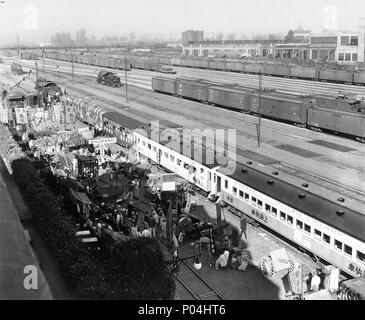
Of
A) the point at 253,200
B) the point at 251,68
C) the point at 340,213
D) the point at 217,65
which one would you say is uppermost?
the point at 217,65

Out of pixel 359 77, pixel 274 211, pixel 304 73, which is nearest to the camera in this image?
pixel 274 211

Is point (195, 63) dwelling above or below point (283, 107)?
above

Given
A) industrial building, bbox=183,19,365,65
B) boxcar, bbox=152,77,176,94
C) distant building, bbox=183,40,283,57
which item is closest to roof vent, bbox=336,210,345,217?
boxcar, bbox=152,77,176,94

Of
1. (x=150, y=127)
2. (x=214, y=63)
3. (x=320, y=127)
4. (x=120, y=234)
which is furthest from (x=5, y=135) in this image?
(x=214, y=63)

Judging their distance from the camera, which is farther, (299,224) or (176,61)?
(176,61)

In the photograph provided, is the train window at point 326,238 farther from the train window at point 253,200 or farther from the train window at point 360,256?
the train window at point 253,200

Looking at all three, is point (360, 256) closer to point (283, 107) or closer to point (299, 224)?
point (299, 224)

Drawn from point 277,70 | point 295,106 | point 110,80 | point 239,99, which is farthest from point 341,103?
point 110,80

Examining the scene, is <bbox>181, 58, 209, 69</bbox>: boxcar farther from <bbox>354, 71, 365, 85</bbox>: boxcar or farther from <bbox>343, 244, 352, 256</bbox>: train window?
<bbox>343, 244, 352, 256</bbox>: train window
